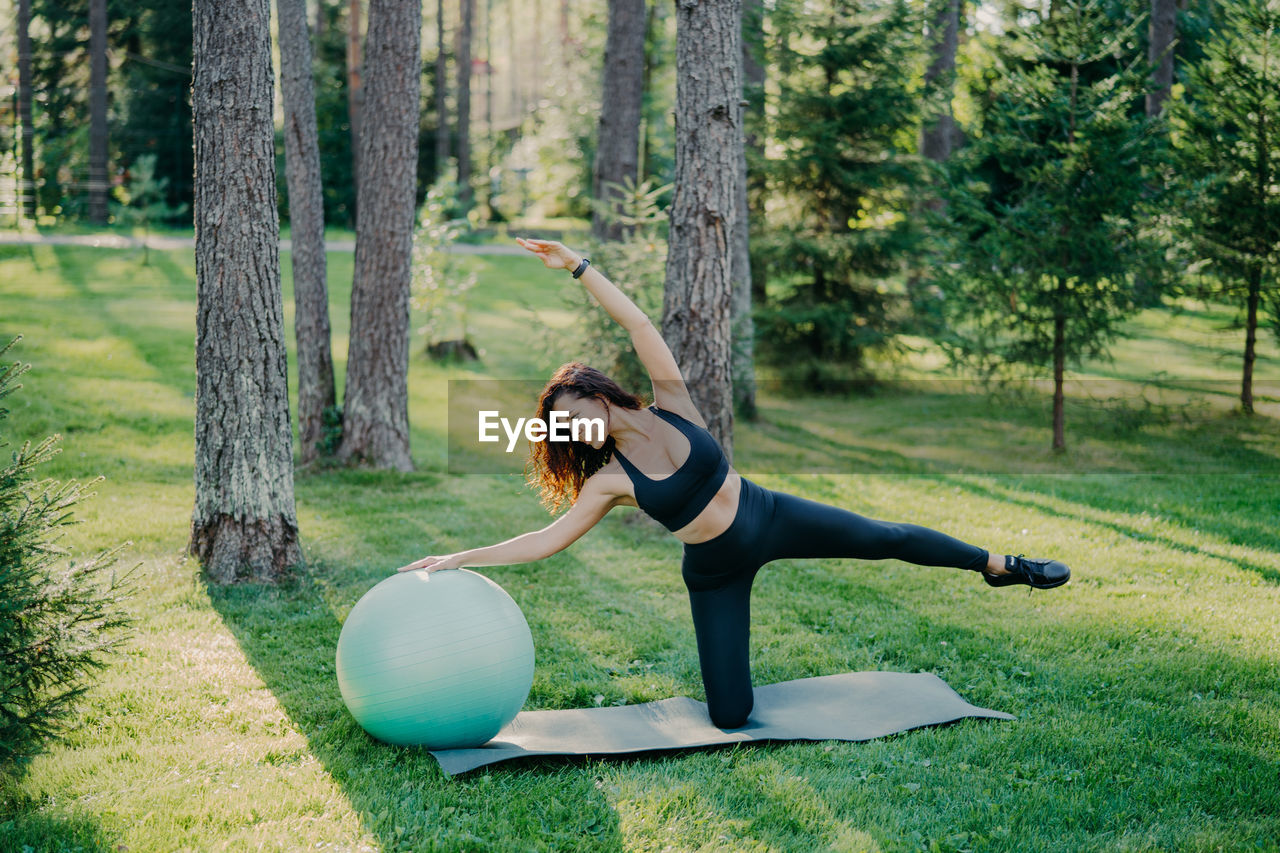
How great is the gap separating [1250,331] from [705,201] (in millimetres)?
7775

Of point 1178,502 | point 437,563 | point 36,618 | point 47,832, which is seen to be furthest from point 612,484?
point 1178,502

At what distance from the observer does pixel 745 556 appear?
14.7 feet

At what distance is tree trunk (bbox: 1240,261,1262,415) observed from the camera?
35.5ft

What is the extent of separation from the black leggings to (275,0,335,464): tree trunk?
19.1 feet

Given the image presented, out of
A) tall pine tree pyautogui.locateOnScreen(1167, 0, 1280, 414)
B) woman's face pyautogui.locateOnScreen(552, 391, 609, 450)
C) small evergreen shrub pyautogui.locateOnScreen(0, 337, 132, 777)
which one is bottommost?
small evergreen shrub pyautogui.locateOnScreen(0, 337, 132, 777)

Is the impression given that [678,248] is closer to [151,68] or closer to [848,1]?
[848,1]

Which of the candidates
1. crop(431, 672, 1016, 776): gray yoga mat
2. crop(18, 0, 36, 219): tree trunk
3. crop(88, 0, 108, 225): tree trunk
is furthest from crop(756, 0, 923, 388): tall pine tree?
crop(18, 0, 36, 219): tree trunk

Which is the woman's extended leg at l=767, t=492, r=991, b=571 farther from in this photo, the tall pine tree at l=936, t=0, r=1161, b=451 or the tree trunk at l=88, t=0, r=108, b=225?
the tree trunk at l=88, t=0, r=108, b=225

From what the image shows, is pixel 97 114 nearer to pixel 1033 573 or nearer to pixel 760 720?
pixel 760 720

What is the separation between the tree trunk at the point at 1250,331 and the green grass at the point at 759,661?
417 millimetres

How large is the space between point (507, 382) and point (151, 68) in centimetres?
1942

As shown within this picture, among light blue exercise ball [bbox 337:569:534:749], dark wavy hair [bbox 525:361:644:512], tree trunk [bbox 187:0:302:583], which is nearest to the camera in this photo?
light blue exercise ball [bbox 337:569:534:749]

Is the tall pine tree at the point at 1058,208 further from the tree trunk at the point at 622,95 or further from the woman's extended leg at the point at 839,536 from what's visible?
the woman's extended leg at the point at 839,536

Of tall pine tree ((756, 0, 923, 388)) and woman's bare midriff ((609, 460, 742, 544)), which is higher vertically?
tall pine tree ((756, 0, 923, 388))
